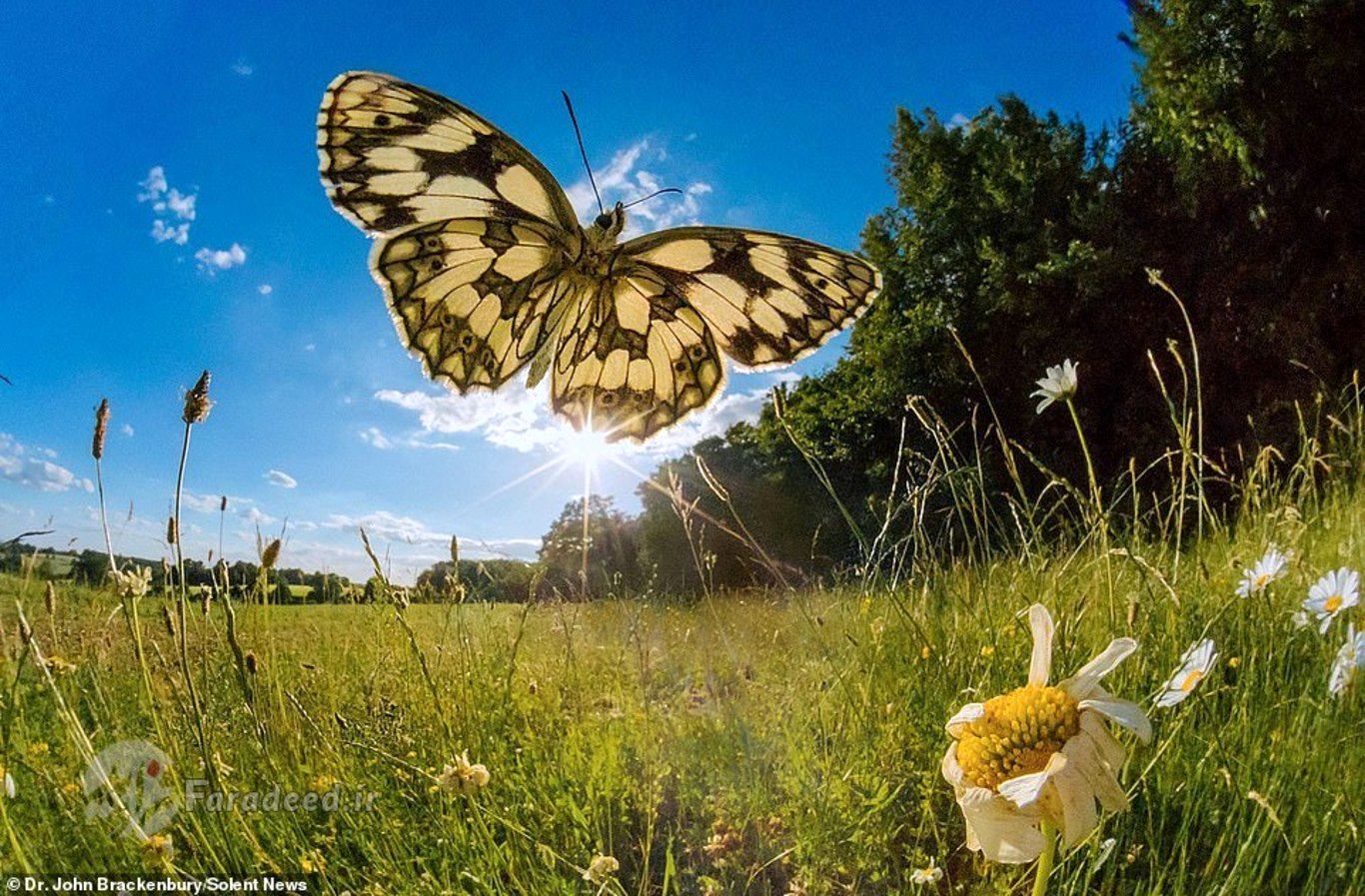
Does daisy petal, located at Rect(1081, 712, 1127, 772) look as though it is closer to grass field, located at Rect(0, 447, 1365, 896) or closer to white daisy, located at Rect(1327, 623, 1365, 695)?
grass field, located at Rect(0, 447, 1365, 896)

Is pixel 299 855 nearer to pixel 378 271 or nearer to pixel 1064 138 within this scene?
pixel 378 271

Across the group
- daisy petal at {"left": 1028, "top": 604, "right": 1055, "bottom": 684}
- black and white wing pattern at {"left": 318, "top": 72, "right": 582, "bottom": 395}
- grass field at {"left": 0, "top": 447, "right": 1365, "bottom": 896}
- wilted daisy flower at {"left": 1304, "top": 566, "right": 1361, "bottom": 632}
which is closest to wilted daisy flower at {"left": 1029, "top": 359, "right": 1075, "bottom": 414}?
grass field at {"left": 0, "top": 447, "right": 1365, "bottom": 896}

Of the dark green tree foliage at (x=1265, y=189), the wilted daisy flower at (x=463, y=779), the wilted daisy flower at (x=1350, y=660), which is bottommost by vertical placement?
the wilted daisy flower at (x=463, y=779)

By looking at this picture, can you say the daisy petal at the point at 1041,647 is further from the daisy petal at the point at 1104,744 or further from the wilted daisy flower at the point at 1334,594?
the wilted daisy flower at the point at 1334,594

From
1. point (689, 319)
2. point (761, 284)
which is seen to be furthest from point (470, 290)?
point (761, 284)

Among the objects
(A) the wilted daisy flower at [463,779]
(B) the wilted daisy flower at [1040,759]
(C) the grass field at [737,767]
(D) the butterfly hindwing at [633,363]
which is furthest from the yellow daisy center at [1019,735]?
(D) the butterfly hindwing at [633,363]

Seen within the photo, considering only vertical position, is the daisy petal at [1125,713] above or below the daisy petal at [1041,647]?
below

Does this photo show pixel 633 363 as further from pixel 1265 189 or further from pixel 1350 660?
pixel 1265 189

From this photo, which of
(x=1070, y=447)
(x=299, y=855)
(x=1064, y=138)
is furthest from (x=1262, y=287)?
(x=299, y=855)

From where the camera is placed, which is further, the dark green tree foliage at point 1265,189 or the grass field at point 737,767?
the dark green tree foliage at point 1265,189
